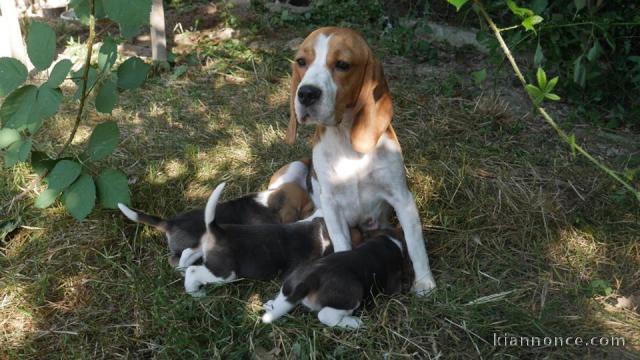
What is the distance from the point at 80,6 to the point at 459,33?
15.3 feet

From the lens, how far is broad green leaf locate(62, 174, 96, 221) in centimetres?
335

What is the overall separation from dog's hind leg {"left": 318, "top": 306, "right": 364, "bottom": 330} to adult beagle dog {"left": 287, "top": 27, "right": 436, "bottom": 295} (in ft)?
1.78

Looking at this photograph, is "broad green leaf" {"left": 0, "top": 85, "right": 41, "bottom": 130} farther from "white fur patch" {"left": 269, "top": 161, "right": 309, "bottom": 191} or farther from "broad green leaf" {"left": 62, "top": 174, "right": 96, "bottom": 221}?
"white fur patch" {"left": 269, "top": 161, "right": 309, "bottom": 191}

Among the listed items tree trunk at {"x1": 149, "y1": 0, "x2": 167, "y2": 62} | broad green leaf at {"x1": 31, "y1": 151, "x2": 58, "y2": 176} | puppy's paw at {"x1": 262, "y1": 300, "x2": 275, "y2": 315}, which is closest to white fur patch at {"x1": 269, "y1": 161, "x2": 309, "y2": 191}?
puppy's paw at {"x1": 262, "y1": 300, "x2": 275, "y2": 315}

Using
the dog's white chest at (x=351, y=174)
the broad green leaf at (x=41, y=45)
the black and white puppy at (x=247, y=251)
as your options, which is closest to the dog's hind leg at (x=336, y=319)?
the black and white puppy at (x=247, y=251)

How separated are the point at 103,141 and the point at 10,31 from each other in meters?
2.64

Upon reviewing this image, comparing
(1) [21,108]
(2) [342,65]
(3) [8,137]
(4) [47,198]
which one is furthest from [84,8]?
(2) [342,65]

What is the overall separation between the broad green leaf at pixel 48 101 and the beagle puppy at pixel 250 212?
28.2 inches

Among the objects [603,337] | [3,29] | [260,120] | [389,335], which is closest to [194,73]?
[260,120]

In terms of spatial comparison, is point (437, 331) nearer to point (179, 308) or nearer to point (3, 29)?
point (179, 308)

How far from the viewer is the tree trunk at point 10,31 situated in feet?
17.3

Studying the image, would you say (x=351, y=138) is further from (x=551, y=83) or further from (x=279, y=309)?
(x=551, y=83)

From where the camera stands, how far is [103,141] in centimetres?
347

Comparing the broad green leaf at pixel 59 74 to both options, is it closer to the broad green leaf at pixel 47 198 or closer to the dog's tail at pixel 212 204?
the broad green leaf at pixel 47 198
